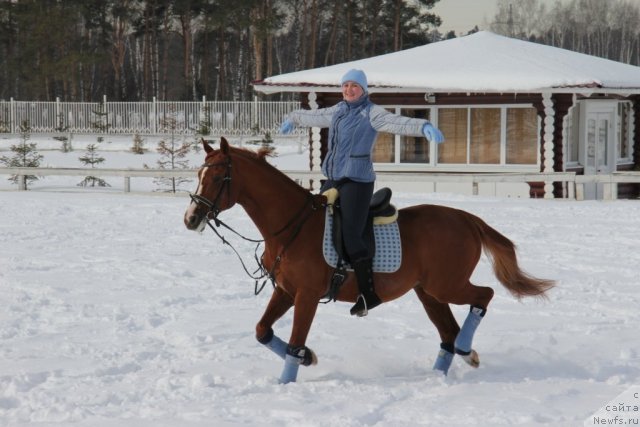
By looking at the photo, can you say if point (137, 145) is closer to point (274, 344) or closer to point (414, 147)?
point (414, 147)

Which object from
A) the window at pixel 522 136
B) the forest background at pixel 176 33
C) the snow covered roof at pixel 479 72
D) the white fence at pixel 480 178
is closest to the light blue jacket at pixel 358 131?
the white fence at pixel 480 178

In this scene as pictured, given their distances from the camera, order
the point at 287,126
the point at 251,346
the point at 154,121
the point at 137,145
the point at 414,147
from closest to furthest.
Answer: the point at 287,126, the point at 251,346, the point at 414,147, the point at 137,145, the point at 154,121

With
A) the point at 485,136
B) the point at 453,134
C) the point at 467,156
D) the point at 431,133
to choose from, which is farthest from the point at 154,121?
the point at 431,133

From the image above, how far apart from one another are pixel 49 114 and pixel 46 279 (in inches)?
1378

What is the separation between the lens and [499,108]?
81.9ft

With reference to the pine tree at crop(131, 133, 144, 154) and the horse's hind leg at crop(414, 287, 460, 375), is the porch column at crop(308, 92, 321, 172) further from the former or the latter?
the horse's hind leg at crop(414, 287, 460, 375)

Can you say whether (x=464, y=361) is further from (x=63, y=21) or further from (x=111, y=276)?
(x=63, y=21)

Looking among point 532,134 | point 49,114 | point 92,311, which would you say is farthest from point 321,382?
point 49,114

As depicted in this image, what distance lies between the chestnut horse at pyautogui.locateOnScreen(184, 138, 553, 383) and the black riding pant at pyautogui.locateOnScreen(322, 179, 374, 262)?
0.20m

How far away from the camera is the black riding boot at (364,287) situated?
7.28 m

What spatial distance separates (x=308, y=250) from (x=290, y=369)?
0.87 m

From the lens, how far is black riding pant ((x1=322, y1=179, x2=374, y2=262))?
7.18 metres

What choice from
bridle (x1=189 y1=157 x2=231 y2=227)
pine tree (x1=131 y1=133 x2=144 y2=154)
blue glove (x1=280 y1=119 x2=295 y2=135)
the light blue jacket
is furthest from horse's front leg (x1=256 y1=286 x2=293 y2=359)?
pine tree (x1=131 y1=133 x2=144 y2=154)

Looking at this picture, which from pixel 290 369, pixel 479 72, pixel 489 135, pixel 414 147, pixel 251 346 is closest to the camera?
pixel 290 369
